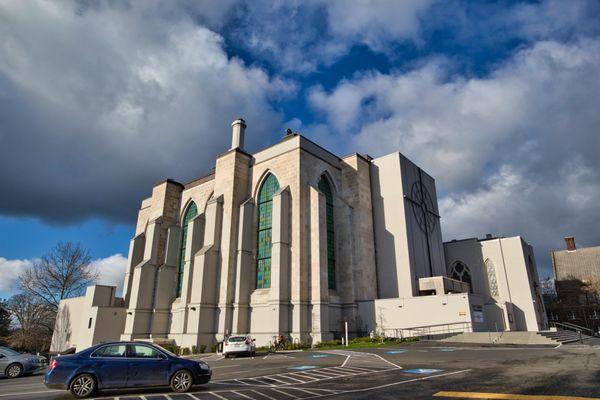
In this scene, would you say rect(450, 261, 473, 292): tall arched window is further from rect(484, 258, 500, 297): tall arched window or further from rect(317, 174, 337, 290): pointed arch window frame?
rect(317, 174, 337, 290): pointed arch window frame

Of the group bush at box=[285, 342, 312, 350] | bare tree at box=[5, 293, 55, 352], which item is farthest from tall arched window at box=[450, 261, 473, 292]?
bare tree at box=[5, 293, 55, 352]

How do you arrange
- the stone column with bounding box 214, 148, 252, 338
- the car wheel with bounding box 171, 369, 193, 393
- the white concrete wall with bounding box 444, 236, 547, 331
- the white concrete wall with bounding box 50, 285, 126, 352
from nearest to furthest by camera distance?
the car wheel with bounding box 171, 369, 193, 393
the stone column with bounding box 214, 148, 252, 338
the white concrete wall with bounding box 444, 236, 547, 331
the white concrete wall with bounding box 50, 285, 126, 352

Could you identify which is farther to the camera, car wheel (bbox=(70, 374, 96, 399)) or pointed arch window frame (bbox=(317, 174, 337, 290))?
pointed arch window frame (bbox=(317, 174, 337, 290))

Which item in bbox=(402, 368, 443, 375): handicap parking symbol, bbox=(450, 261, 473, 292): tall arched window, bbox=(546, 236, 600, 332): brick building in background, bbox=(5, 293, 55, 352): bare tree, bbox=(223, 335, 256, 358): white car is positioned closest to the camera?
bbox=(402, 368, 443, 375): handicap parking symbol

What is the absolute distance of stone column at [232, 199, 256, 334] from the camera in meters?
28.8

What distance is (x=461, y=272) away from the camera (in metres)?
38.5

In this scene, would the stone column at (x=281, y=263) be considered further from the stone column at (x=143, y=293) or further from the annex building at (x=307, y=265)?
the stone column at (x=143, y=293)

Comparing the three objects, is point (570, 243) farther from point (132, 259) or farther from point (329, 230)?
point (132, 259)

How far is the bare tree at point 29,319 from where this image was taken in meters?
43.9

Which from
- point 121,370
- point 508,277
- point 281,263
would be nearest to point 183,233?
point 281,263

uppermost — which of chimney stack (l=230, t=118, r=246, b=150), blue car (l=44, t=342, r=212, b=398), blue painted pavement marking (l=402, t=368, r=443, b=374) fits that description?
chimney stack (l=230, t=118, r=246, b=150)

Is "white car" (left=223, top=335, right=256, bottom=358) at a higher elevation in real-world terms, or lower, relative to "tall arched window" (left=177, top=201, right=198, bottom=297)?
lower

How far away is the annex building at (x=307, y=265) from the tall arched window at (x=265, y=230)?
10 cm

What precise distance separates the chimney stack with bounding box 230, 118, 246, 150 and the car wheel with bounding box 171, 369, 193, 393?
28330 millimetres
